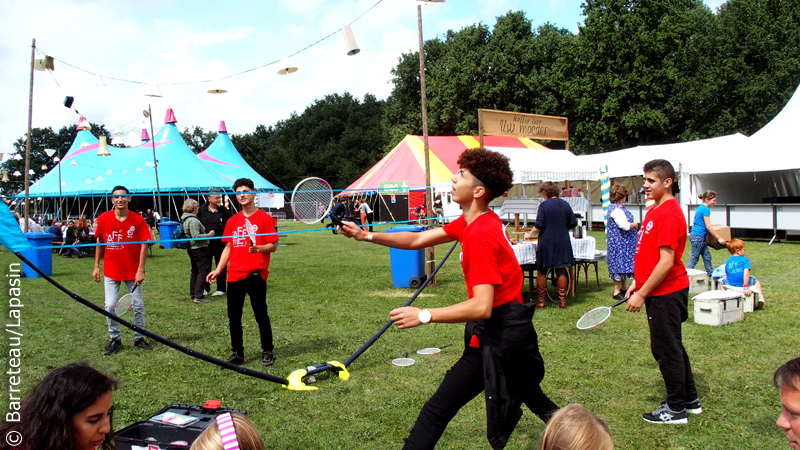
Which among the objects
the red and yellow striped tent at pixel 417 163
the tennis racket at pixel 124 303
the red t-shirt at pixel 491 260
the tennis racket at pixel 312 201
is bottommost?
the tennis racket at pixel 124 303

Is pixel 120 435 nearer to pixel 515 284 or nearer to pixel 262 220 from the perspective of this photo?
pixel 515 284

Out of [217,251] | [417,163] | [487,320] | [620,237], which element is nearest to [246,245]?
[487,320]

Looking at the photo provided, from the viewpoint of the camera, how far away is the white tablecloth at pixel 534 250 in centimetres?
859

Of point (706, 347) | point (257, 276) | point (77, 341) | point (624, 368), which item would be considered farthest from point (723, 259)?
point (77, 341)

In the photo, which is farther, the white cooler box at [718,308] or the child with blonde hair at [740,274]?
the child with blonde hair at [740,274]

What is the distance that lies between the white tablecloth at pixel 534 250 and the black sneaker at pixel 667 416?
4.44 metres

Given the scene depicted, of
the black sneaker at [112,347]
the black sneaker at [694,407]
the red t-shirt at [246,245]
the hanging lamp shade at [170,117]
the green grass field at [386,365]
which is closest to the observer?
the green grass field at [386,365]

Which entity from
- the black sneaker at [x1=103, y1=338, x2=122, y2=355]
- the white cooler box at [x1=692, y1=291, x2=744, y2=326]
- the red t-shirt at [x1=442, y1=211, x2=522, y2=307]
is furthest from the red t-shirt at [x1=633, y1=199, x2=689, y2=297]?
the black sneaker at [x1=103, y1=338, x2=122, y2=355]

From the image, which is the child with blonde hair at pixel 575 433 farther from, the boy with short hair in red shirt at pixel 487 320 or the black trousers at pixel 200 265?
the black trousers at pixel 200 265

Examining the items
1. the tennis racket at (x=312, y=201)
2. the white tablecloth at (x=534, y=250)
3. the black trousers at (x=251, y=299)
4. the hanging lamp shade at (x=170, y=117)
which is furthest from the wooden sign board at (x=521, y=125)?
the hanging lamp shade at (x=170, y=117)

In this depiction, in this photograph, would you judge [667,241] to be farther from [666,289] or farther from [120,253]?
[120,253]

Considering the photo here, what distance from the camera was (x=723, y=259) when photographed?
1310cm

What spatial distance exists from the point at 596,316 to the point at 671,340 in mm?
1379

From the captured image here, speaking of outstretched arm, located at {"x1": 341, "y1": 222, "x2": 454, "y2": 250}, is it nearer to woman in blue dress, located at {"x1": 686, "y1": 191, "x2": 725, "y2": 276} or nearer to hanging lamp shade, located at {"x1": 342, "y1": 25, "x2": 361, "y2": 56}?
hanging lamp shade, located at {"x1": 342, "y1": 25, "x2": 361, "y2": 56}
